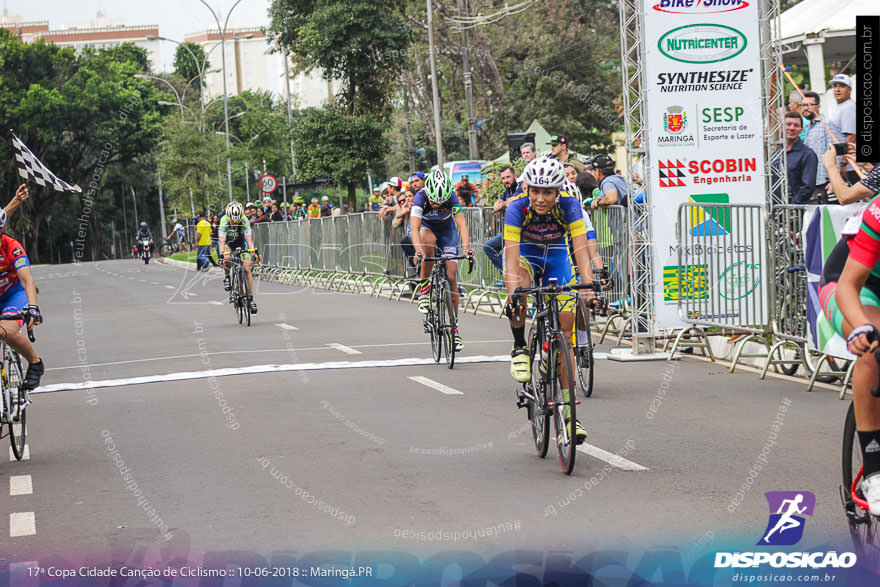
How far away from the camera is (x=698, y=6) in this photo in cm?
1351

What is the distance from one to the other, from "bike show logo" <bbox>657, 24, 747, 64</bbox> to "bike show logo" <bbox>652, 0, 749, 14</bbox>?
17cm

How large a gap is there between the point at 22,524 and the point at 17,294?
3063mm

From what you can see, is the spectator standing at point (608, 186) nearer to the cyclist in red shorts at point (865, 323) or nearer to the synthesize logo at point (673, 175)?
the synthesize logo at point (673, 175)

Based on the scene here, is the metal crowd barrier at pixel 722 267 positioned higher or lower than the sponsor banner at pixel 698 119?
lower

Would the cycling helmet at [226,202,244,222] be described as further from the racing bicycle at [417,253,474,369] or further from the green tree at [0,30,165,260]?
the green tree at [0,30,165,260]

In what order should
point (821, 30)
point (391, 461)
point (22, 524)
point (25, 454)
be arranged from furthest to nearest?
point (821, 30)
point (25, 454)
point (391, 461)
point (22, 524)

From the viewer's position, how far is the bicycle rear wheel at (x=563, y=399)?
741 centimetres

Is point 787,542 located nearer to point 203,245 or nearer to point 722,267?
point 722,267

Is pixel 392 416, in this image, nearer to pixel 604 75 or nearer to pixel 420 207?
pixel 420 207

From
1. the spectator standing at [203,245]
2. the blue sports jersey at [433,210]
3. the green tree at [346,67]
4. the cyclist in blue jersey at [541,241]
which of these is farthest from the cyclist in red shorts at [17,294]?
the green tree at [346,67]

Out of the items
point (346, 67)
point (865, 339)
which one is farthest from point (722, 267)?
point (346, 67)

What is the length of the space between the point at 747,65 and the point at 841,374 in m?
4.01

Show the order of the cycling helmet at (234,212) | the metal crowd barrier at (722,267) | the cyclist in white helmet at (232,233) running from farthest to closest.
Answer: the cycling helmet at (234,212) < the cyclist in white helmet at (232,233) < the metal crowd barrier at (722,267)

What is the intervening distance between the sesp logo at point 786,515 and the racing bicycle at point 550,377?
1255 millimetres
